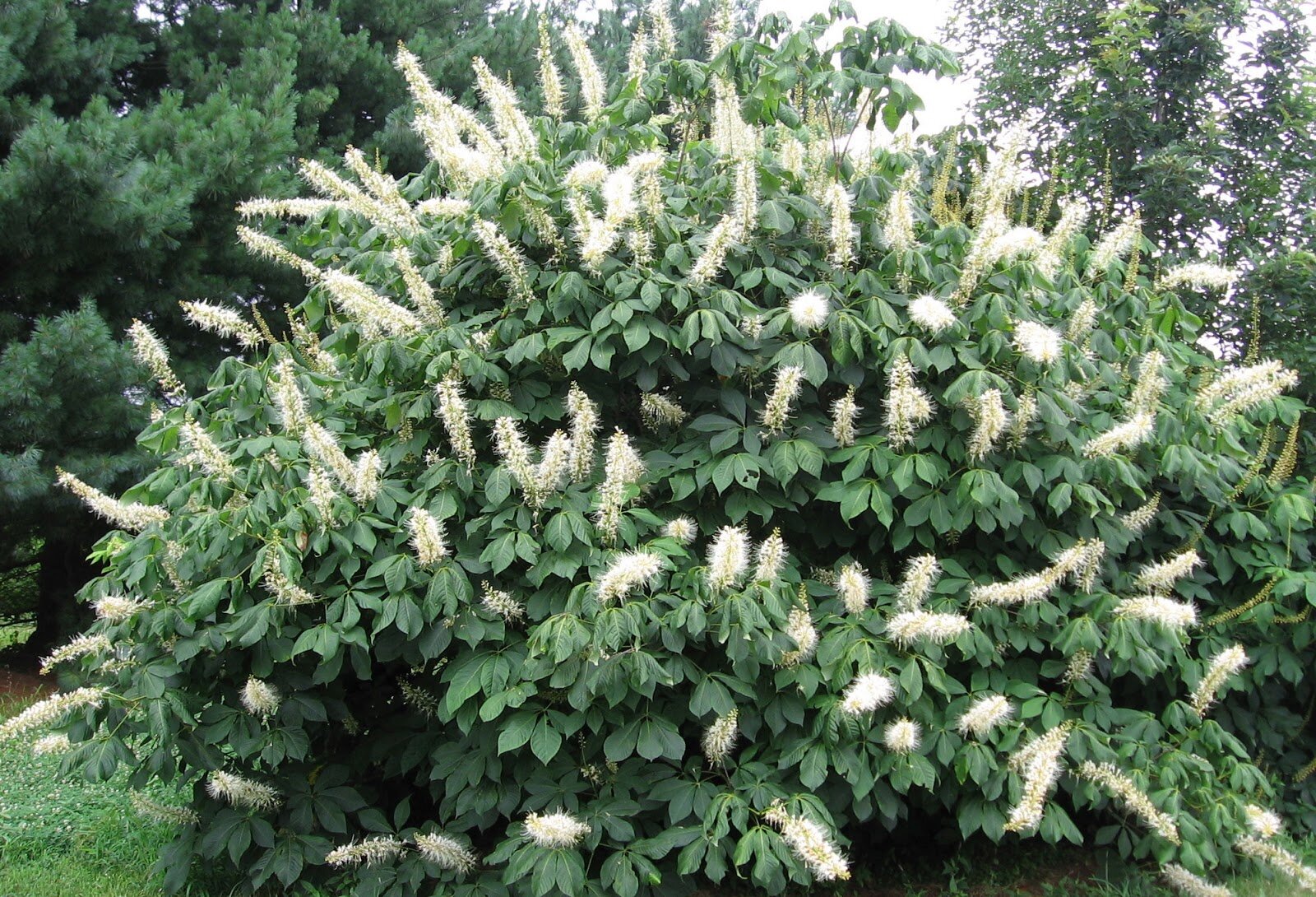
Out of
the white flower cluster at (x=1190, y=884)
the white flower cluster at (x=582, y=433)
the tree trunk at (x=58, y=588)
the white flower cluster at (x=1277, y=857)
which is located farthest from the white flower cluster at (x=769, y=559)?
the tree trunk at (x=58, y=588)

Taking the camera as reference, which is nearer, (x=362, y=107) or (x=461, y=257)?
(x=461, y=257)

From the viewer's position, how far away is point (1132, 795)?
11.2 feet

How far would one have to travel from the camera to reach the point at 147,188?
21.5ft

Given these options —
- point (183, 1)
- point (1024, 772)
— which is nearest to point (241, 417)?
point (1024, 772)

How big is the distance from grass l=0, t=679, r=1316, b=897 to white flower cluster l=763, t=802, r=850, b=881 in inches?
33.5

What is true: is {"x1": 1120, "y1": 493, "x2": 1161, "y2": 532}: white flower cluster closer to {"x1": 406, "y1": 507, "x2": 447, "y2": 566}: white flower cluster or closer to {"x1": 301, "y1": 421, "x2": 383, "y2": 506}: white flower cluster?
{"x1": 406, "y1": 507, "x2": 447, "y2": 566}: white flower cluster

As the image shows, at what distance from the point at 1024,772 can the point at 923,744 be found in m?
0.36

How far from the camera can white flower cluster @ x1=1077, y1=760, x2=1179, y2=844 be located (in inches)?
133

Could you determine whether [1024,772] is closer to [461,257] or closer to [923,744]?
[923,744]

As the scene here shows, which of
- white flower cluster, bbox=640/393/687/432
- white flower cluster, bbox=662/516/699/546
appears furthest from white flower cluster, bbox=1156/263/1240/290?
white flower cluster, bbox=662/516/699/546

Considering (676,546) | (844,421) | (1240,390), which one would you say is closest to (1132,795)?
(844,421)

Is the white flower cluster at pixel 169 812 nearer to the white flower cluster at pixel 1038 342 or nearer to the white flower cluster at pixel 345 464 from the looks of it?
the white flower cluster at pixel 345 464

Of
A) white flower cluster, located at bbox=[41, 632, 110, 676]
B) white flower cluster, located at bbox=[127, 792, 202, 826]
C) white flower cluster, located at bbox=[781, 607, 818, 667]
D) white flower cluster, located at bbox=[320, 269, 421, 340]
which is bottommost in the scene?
white flower cluster, located at bbox=[127, 792, 202, 826]

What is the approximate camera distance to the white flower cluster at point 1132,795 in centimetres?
339
